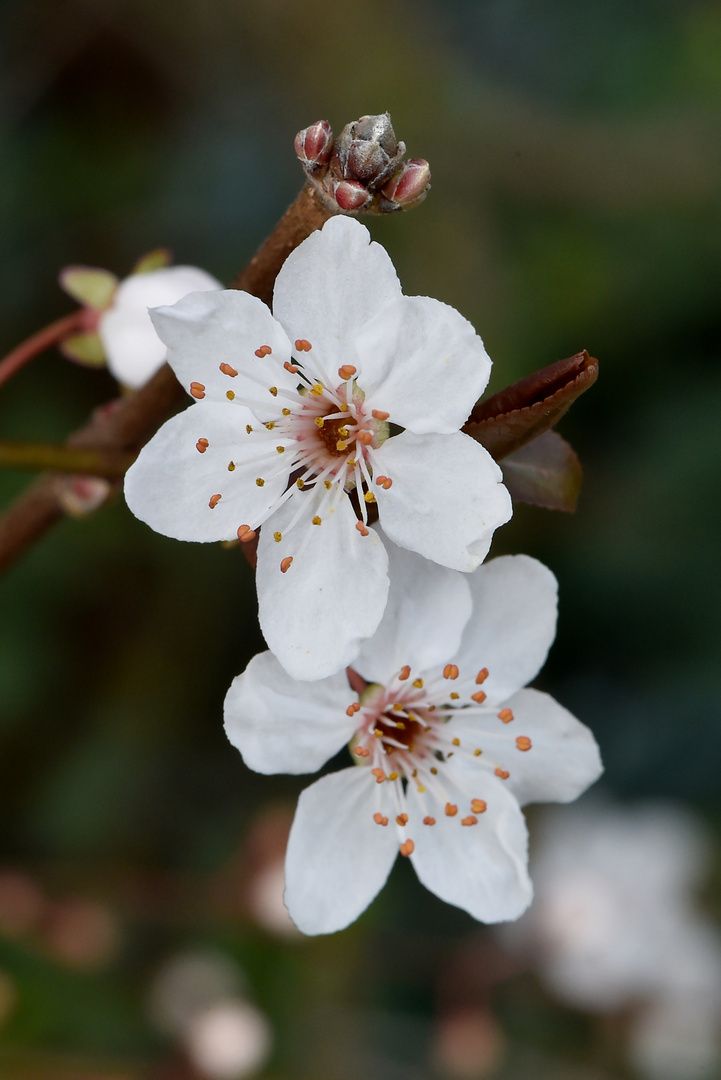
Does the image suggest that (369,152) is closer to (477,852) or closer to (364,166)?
(364,166)

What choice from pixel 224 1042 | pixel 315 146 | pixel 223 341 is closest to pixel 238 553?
pixel 224 1042

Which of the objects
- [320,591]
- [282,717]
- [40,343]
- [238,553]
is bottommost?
[238,553]

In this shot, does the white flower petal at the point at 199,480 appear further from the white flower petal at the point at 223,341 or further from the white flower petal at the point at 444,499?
the white flower petal at the point at 444,499

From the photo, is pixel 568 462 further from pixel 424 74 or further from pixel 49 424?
pixel 424 74

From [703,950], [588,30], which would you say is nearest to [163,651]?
[703,950]

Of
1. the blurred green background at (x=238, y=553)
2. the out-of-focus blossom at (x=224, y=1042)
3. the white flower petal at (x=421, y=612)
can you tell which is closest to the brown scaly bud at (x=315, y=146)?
the white flower petal at (x=421, y=612)

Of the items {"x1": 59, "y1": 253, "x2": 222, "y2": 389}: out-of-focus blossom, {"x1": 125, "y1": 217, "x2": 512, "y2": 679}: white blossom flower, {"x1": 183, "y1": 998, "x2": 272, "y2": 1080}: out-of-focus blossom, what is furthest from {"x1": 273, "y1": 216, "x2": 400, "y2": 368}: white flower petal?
{"x1": 183, "y1": 998, "x2": 272, "y2": 1080}: out-of-focus blossom

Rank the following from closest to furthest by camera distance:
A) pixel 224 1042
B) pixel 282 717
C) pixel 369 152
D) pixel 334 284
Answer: pixel 369 152 → pixel 334 284 → pixel 282 717 → pixel 224 1042
